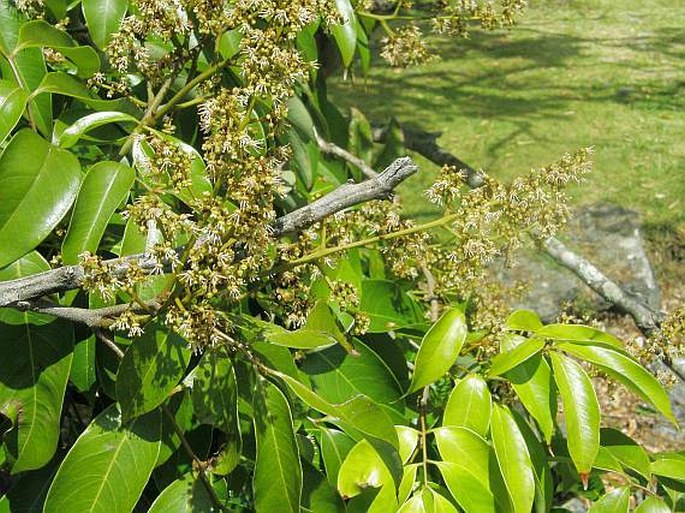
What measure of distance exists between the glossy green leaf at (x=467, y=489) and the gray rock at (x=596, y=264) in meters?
3.66

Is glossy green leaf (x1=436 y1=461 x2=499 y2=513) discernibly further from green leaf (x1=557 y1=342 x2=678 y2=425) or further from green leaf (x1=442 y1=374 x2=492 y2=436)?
green leaf (x1=557 y1=342 x2=678 y2=425)

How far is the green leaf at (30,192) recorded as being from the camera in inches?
44.0

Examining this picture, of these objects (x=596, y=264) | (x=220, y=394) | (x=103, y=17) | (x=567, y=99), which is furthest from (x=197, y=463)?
(x=567, y=99)

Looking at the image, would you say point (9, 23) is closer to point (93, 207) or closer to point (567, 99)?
point (93, 207)

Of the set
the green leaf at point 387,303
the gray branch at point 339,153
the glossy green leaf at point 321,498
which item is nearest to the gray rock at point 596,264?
the gray branch at point 339,153

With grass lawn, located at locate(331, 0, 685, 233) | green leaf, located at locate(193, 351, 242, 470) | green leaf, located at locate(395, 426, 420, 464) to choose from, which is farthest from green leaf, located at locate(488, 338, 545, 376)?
grass lawn, located at locate(331, 0, 685, 233)

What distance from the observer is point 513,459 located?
1165 millimetres

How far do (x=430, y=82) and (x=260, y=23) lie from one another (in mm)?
7630

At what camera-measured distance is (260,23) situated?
4.55ft

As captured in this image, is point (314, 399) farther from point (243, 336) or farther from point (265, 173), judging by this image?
point (265, 173)

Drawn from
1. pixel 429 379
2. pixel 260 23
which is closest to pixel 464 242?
pixel 429 379

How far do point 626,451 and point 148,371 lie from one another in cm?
73

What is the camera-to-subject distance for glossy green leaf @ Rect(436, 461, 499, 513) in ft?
3.79

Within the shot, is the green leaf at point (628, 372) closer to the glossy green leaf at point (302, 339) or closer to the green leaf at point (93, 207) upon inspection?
the glossy green leaf at point (302, 339)
